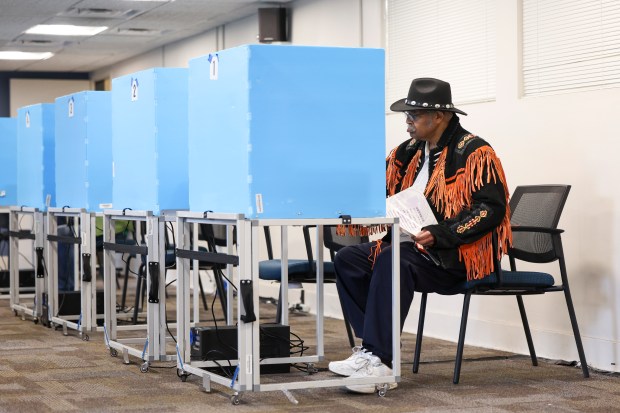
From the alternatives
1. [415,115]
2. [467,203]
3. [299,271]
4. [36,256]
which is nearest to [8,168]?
[36,256]

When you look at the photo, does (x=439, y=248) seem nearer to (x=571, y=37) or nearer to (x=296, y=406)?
(x=296, y=406)

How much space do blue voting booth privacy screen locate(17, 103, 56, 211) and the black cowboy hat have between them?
2785 mm

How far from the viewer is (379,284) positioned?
3783mm

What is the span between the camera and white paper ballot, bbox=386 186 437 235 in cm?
389

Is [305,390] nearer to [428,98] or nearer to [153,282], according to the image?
[153,282]

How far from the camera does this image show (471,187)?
3.95m

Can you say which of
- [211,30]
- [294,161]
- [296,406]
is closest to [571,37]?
[294,161]

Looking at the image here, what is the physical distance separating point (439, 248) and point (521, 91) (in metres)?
1.53

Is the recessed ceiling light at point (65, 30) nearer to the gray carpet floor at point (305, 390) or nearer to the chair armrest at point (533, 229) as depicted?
the gray carpet floor at point (305, 390)

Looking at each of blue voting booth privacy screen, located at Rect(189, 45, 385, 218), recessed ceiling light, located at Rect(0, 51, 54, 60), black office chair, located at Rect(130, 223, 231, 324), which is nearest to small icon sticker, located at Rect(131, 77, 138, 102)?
black office chair, located at Rect(130, 223, 231, 324)

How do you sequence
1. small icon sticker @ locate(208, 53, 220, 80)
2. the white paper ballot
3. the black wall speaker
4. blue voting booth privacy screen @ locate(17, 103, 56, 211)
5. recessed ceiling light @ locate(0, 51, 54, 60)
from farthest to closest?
recessed ceiling light @ locate(0, 51, 54, 60) < the black wall speaker < blue voting booth privacy screen @ locate(17, 103, 56, 211) < the white paper ballot < small icon sticker @ locate(208, 53, 220, 80)

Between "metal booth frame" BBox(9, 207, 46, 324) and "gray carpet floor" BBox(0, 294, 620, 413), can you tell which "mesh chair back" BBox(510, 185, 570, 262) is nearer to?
"gray carpet floor" BBox(0, 294, 620, 413)

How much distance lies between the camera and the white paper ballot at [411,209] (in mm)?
3893

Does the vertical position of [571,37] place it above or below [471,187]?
above
